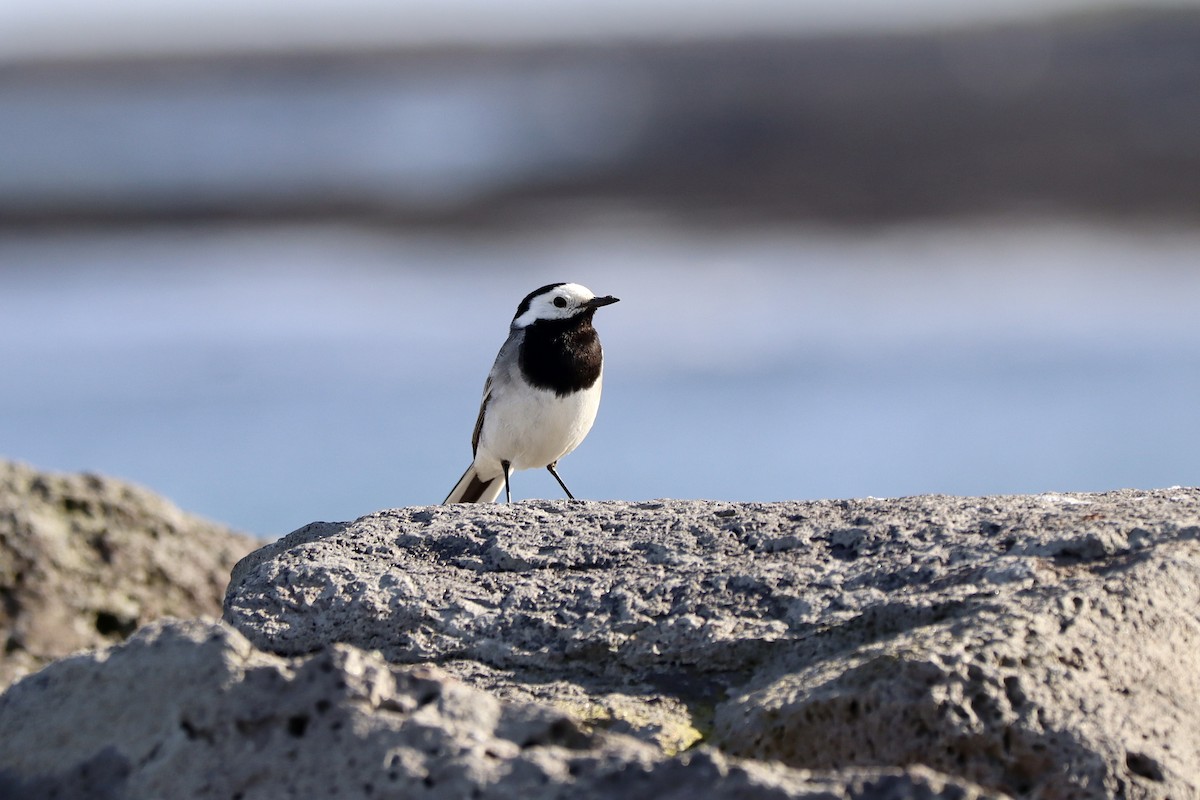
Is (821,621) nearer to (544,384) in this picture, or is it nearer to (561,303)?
(544,384)

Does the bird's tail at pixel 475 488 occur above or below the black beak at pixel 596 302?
below

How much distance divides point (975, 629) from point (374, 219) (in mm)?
23281

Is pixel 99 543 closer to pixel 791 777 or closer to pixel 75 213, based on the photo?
pixel 791 777

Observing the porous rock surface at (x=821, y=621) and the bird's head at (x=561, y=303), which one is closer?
the porous rock surface at (x=821, y=621)

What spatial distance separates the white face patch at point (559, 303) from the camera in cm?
819

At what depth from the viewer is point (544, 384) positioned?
26.0 feet

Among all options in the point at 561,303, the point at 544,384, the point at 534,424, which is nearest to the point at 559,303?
the point at 561,303

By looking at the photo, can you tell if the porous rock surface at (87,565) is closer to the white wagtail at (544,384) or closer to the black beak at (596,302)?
the white wagtail at (544,384)

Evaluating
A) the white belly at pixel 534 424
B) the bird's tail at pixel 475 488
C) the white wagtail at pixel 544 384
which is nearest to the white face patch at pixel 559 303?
the white wagtail at pixel 544 384

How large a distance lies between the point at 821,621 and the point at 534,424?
4235mm

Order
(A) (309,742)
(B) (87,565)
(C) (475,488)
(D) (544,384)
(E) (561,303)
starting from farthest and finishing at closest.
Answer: (C) (475,488), (E) (561,303), (D) (544,384), (B) (87,565), (A) (309,742)

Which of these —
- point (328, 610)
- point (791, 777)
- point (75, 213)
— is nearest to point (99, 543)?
point (328, 610)

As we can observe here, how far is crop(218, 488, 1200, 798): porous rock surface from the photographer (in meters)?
3.30

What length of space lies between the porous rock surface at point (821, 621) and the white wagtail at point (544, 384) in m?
3.15
